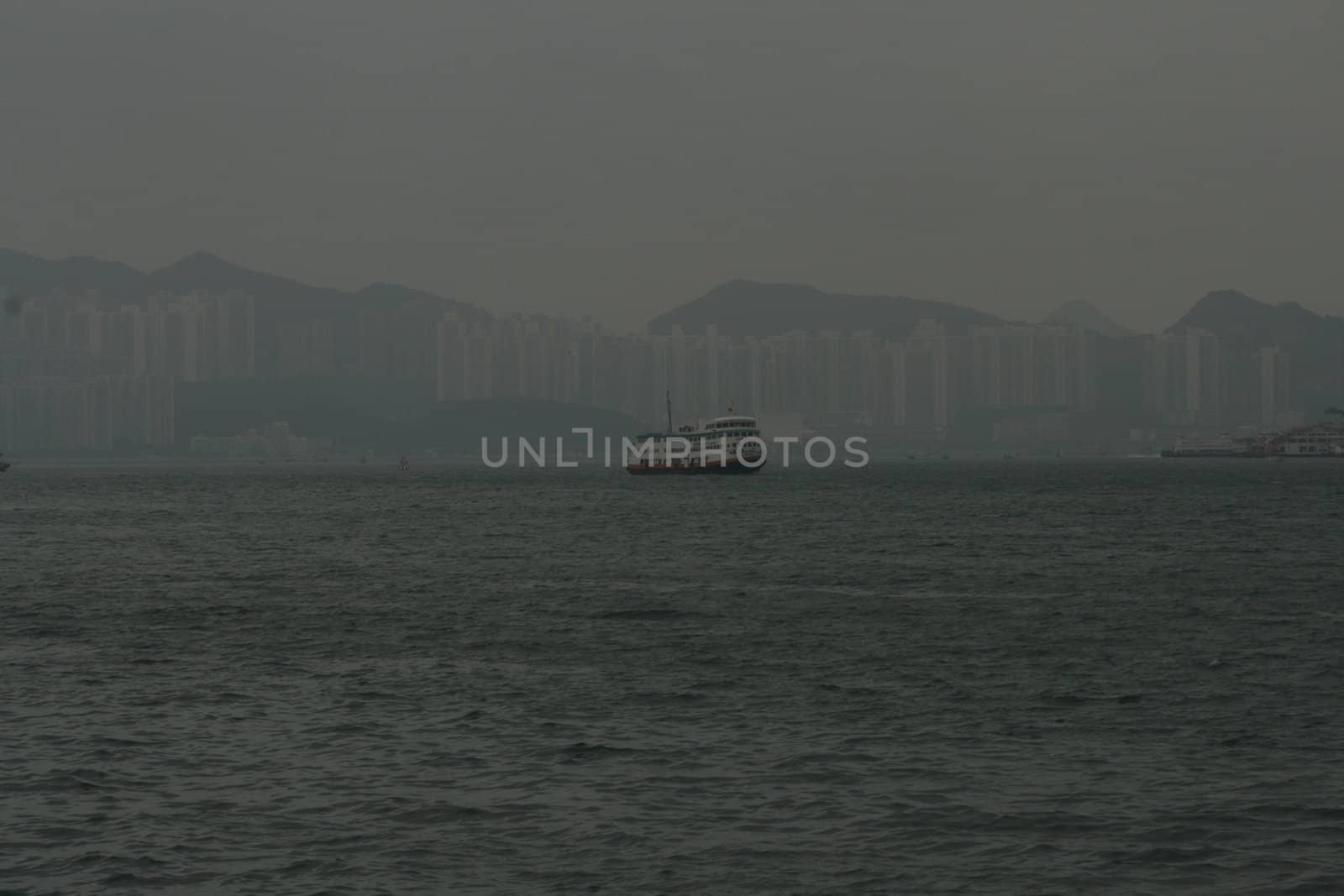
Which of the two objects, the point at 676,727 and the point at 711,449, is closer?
the point at 676,727

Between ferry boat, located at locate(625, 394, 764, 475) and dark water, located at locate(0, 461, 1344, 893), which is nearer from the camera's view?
dark water, located at locate(0, 461, 1344, 893)

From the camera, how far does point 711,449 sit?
16100 centimetres

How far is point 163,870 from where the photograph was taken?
14102mm

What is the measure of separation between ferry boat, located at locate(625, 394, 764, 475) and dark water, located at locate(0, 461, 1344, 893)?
112065 mm

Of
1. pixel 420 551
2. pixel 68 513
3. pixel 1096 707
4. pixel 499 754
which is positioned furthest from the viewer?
pixel 68 513

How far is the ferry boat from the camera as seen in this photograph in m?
160

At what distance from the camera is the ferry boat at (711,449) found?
160 m

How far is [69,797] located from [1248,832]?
13.2 m

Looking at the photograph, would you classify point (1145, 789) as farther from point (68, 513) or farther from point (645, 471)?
point (645, 471)

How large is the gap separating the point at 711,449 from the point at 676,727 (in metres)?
141

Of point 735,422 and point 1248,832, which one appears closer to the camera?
point 1248,832

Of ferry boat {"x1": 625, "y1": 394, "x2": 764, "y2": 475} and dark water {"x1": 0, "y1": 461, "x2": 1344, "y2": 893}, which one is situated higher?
ferry boat {"x1": 625, "y1": 394, "x2": 764, "y2": 475}

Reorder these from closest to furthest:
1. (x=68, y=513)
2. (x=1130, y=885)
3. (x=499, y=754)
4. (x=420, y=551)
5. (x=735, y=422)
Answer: (x=1130, y=885), (x=499, y=754), (x=420, y=551), (x=68, y=513), (x=735, y=422)

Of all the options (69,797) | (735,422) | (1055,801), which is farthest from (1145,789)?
(735,422)
